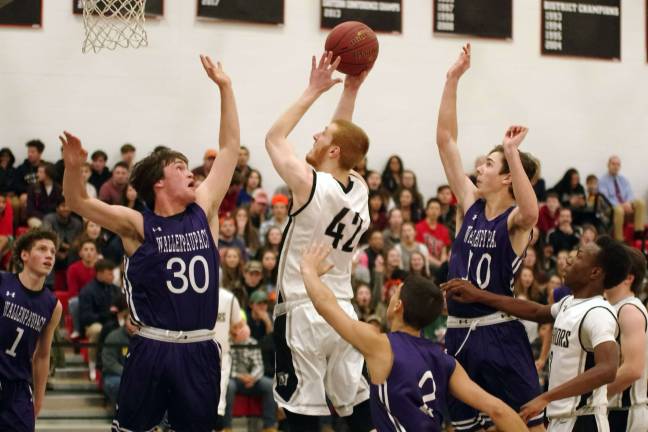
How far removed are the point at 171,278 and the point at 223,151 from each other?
922mm

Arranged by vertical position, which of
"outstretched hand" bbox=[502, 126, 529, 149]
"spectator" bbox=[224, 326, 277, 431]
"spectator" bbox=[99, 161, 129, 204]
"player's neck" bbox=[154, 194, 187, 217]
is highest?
"outstretched hand" bbox=[502, 126, 529, 149]

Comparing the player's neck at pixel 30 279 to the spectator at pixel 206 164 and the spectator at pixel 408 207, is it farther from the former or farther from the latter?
the spectator at pixel 408 207

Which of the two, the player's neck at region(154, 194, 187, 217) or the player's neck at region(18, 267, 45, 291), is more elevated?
the player's neck at region(154, 194, 187, 217)

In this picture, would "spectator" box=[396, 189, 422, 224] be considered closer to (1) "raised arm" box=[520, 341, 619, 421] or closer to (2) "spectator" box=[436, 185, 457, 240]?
(2) "spectator" box=[436, 185, 457, 240]

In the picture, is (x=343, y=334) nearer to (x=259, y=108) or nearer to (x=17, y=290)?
(x=17, y=290)

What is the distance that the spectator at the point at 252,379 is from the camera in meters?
11.9

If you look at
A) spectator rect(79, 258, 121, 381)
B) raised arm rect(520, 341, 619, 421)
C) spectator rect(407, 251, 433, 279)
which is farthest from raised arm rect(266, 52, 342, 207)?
spectator rect(407, 251, 433, 279)

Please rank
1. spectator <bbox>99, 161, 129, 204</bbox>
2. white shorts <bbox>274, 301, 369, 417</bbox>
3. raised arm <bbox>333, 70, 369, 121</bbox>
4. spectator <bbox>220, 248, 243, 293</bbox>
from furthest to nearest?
spectator <bbox>99, 161, 129, 204</bbox>, spectator <bbox>220, 248, 243, 293</bbox>, raised arm <bbox>333, 70, 369, 121</bbox>, white shorts <bbox>274, 301, 369, 417</bbox>

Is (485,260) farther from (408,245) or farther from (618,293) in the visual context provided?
(408,245)

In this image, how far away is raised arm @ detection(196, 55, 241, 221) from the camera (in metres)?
6.75

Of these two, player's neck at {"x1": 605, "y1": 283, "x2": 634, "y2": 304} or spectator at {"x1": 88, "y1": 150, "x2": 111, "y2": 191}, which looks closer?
player's neck at {"x1": 605, "y1": 283, "x2": 634, "y2": 304}

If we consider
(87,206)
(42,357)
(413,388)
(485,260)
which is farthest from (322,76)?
(42,357)

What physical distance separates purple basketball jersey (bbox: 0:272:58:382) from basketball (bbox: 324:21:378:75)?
9.21ft

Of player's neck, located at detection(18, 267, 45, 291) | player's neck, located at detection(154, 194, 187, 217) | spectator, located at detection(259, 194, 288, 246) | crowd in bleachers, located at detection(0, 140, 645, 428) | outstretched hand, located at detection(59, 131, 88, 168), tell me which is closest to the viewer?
outstretched hand, located at detection(59, 131, 88, 168)
